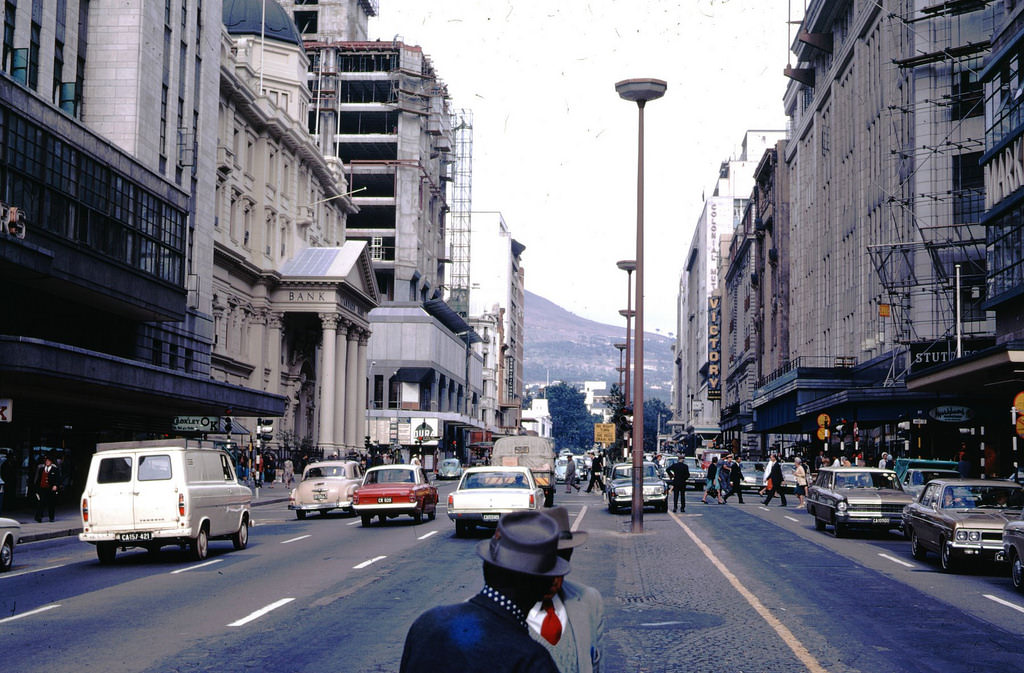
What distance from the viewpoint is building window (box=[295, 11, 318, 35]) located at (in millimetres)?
106562

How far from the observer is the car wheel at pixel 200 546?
67.5 feet

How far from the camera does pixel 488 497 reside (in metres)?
25.1

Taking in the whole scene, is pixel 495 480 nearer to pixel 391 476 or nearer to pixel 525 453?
pixel 391 476

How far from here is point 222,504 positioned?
21906mm

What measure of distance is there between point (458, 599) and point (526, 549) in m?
10.7

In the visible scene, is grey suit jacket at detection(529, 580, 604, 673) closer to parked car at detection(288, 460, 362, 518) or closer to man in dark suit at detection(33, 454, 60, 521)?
man in dark suit at detection(33, 454, 60, 521)

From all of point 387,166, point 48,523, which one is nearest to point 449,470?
point 387,166

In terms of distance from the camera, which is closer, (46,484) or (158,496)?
(158,496)

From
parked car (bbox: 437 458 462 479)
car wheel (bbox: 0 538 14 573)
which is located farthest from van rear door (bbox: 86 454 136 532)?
parked car (bbox: 437 458 462 479)

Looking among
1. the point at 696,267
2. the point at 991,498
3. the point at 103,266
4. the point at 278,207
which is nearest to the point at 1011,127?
the point at 991,498

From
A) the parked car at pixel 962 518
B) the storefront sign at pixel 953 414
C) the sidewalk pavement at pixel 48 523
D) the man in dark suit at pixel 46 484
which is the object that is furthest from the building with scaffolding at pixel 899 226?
the man in dark suit at pixel 46 484

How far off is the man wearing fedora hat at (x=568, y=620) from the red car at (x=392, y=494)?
983 inches

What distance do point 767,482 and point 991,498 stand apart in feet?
74.5

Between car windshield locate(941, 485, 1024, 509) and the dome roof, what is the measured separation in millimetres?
64944
